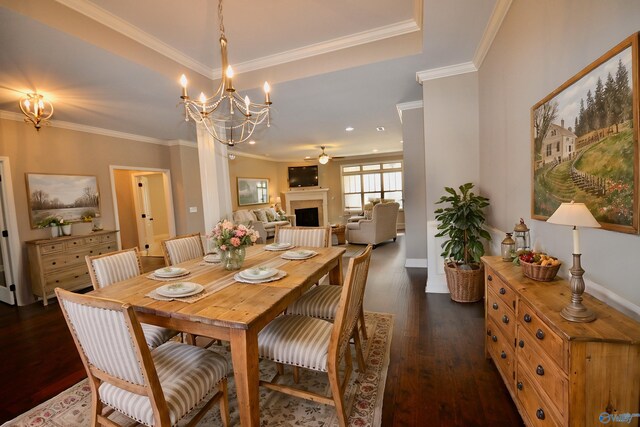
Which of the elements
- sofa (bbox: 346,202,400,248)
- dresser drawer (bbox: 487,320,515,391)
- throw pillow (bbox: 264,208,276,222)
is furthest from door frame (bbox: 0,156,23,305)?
sofa (bbox: 346,202,400,248)

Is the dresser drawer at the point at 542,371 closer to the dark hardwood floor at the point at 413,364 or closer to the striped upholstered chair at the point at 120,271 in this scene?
the dark hardwood floor at the point at 413,364

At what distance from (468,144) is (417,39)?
1.32 meters

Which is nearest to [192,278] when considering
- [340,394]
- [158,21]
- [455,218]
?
[340,394]

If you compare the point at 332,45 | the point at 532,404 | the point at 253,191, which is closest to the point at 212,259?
the point at 532,404

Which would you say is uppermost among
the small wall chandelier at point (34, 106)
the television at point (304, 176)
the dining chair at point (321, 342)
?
the small wall chandelier at point (34, 106)

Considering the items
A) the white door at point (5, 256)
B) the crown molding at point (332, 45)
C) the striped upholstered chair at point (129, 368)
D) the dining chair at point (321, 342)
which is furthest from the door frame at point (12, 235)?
the dining chair at point (321, 342)

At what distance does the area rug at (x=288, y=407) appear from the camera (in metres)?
1.67

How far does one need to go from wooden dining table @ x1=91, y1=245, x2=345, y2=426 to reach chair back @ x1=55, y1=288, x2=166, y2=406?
0.80ft

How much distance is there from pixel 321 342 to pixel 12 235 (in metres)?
4.73

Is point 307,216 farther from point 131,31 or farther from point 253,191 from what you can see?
point 131,31

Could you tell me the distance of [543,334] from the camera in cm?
123

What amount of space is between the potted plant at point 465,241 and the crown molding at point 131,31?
3155mm

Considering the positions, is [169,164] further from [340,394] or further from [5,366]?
[340,394]

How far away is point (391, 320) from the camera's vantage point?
113 inches
